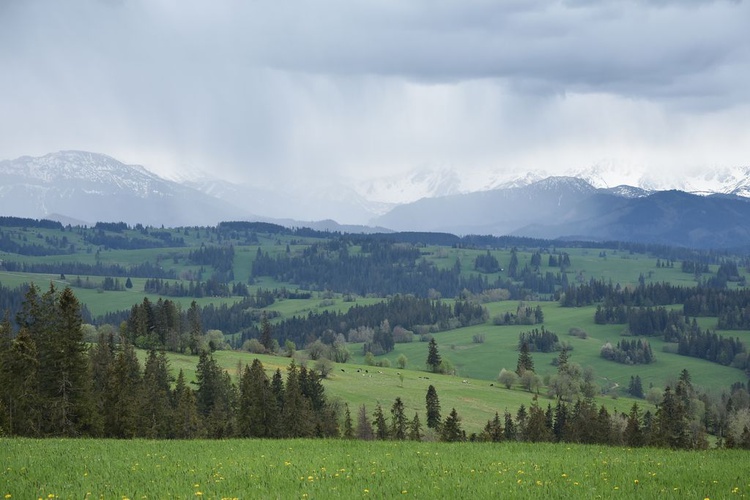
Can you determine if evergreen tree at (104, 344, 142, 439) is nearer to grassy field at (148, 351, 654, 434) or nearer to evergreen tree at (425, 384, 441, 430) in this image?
evergreen tree at (425, 384, 441, 430)

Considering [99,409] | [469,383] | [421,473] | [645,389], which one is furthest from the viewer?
[645,389]

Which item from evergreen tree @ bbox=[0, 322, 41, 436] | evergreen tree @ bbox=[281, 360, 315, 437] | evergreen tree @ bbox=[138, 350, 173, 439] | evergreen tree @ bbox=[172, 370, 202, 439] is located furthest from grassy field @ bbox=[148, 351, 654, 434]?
evergreen tree @ bbox=[0, 322, 41, 436]

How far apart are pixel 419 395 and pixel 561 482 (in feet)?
386

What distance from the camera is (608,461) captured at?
2722 centimetres

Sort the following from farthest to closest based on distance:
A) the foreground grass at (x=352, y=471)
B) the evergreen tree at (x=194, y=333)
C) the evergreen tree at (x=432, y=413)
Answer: the evergreen tree at (x=194, y=333) → the evergreen tree at (x=432, y=413) → the foreground grass at (x=352, y=471)

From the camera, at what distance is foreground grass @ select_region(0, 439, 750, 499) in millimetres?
20609

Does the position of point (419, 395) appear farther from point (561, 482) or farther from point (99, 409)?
point (561, 482)

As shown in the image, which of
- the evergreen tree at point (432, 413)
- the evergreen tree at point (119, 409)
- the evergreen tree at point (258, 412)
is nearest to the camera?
the evergreen tree at point (119, 409)

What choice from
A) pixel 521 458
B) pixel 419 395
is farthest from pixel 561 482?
pixel 419 395

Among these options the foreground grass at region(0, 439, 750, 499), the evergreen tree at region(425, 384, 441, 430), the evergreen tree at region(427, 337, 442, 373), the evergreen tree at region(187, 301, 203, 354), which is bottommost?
the evergreen tree at region(427, 337, 442, 373)

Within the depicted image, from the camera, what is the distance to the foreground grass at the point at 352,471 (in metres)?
20.6

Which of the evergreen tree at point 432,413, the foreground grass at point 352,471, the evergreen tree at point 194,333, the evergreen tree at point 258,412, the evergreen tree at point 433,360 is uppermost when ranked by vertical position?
the foreground grass at point 352,471

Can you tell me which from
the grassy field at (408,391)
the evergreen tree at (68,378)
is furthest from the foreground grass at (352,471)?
the grassy field at (408,391)

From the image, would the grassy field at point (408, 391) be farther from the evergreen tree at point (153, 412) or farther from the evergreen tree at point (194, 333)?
the evergreen tree at point (153, 412)
